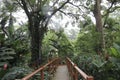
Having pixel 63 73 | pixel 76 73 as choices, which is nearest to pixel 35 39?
pixel 63 73

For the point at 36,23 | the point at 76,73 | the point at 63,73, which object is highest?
the point at 36,23

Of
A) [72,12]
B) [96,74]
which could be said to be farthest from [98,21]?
[96,74]

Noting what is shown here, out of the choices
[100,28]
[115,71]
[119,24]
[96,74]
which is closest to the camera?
[115,71]

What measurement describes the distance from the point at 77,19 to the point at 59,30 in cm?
578

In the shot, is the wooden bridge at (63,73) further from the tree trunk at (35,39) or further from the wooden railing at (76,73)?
the tree trunk at (35,39)

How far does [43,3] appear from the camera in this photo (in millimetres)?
19750

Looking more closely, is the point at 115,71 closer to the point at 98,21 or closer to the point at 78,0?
the point at 98,21

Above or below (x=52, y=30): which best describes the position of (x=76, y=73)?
below

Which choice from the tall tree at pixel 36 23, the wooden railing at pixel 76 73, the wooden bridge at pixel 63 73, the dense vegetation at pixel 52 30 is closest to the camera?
the wooden railing at pixel 76 73

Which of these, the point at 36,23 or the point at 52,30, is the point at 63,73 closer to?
the point at 36,23

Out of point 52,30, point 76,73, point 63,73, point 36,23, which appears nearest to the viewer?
point 76,73

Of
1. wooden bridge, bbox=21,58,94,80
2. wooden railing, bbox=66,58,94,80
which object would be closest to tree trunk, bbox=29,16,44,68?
wooden bridge, bbox=21,58,94,80


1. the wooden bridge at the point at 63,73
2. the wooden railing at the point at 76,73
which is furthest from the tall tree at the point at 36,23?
the wooden railing at the point at 76,73

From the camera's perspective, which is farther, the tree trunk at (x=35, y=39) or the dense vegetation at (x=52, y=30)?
the tree trunk at (x=35, y=39)
